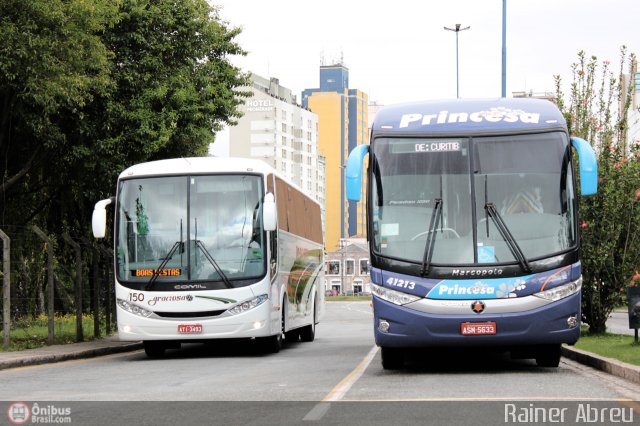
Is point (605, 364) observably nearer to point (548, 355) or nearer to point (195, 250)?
point (548, 355)

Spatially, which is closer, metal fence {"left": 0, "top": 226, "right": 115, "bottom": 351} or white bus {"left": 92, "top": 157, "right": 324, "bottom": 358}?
white bus {"left": 92, "top": 157, "right": 324, "bottom": 358}

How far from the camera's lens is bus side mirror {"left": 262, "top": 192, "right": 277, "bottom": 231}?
798 inches

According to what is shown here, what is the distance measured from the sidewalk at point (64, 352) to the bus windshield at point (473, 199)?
663cm

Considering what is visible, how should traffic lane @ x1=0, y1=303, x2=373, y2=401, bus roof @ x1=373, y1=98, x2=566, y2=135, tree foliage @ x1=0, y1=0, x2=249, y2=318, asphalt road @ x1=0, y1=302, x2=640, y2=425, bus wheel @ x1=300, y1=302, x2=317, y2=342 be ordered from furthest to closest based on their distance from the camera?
bus wheel @ x1=300, y1=302, x2=317, y2=342 → tree foliage @ x1=0, y1=0, x2=249, y2=318 → bus roof @ x1=373, y1=98, x2=566, y2=135 → traffic lane @ x1=0, y1=303, x2=373, y2=401 → asphalt road @ x1=0, y1=302, x2=640, y2=425

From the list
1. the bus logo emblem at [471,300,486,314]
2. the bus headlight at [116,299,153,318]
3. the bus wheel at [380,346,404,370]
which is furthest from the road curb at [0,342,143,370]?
the bus logo emblem at [471,300,486,314]

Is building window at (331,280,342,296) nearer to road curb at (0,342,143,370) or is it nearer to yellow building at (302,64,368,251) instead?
yellow building at (302,64,368,251)

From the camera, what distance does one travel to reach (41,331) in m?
25.8

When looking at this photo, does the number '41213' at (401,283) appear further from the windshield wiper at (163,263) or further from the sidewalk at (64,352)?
the sidewalk at (64,352)

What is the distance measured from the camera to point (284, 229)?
23.0m

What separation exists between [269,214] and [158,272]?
224 cm

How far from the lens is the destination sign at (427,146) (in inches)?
626

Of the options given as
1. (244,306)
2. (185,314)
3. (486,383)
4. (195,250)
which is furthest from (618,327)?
(486,383)

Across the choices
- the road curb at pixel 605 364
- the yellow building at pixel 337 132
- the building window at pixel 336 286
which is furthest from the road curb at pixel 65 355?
the building window at pixel 336 286

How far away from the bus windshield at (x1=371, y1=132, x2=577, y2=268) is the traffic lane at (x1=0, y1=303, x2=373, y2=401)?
Answer: 2.20m
